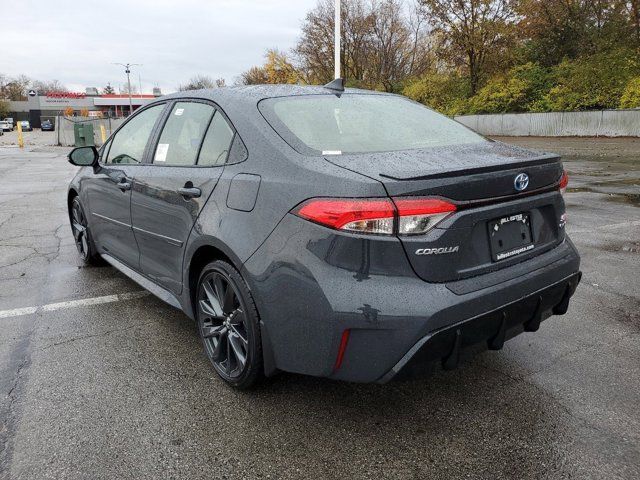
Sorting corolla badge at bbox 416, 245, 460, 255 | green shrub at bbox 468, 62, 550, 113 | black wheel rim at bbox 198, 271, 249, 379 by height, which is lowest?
black wheel rim at bbox 198, 271, 249, 379

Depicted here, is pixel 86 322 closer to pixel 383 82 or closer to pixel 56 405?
pixel 56 405

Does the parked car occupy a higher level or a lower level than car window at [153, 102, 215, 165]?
lower

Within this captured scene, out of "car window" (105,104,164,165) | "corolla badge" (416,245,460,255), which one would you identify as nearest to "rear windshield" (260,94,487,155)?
"corolla badge" (416,245,460,255)

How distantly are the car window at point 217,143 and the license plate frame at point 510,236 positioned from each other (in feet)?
4.77

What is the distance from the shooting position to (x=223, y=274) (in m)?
2.71

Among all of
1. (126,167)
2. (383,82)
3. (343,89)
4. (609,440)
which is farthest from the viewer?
(383,82)

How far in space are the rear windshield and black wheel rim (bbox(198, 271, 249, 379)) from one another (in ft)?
2.82

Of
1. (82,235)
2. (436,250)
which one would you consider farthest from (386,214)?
(82,235)

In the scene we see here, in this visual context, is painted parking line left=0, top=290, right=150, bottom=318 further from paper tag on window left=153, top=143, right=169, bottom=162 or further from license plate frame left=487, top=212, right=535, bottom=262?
license plate frame left=487, top=212, right=535, bottom=262

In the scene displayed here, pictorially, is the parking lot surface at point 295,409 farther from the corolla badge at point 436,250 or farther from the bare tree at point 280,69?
the bare tree at point 280,69

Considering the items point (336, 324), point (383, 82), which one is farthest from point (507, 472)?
point (383, 82)

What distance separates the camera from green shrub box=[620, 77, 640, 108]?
19.4 meters

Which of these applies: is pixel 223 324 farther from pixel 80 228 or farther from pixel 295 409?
pixel 80 228

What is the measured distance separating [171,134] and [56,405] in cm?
177
